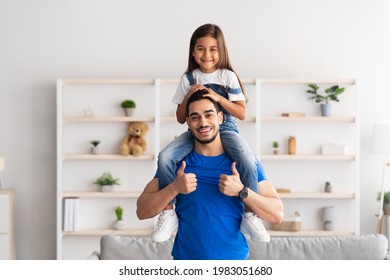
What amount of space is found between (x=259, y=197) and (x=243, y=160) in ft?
0.42

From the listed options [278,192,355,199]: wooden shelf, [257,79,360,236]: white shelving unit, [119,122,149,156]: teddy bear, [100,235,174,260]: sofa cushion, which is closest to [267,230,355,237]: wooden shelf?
[257,79,360,236]: white shelving unit

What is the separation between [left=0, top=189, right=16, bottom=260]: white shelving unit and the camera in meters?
6.34

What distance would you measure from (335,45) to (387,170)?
4.41 ft

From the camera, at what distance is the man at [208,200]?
6.81 ft

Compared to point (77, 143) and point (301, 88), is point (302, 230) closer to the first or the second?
point (301, 88)

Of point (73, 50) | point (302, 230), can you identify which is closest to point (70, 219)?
point (73, 50)

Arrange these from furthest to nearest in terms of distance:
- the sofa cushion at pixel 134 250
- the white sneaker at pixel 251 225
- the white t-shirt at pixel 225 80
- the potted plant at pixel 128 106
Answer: the potted plant at pixel 128 106 → the sofa cushion at pixel 134 250 → the white t-shirt at pixel 225 80 → the white sneaker at pixel 251 225

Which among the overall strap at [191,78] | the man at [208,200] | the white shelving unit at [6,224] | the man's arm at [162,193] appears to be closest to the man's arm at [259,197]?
the man at [208,200]

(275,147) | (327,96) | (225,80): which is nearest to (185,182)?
(225,80)

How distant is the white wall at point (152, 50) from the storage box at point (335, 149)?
1.29 feet

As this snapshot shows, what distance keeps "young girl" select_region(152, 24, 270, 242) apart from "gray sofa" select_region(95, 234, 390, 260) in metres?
2.11

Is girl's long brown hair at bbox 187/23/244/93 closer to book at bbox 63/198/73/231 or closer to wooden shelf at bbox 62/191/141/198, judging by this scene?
wooden shelf at bbox 62/191/141/198

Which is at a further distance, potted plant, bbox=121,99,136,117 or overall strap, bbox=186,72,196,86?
potted plant, bbox=121,99,136,117

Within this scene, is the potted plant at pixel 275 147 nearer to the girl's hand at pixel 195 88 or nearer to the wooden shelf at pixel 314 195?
the wooden shelf at pixel 314 195
